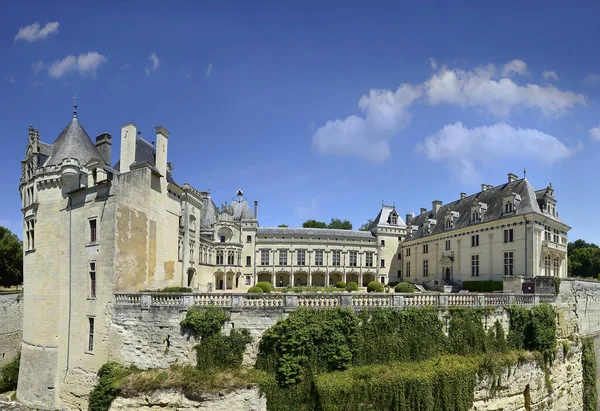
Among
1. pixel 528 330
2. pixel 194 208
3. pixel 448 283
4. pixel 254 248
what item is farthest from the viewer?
pixel 254 248

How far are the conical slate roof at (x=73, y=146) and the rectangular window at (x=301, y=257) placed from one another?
106 feet

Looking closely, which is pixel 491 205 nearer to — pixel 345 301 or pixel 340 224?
pixel 345 301

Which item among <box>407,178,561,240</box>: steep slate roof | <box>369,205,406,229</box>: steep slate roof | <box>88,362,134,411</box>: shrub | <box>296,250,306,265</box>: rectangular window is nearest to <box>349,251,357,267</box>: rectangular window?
<box>369,205,406,229</box>: steep slate roof

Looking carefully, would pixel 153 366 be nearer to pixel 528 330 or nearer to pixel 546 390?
pixel 528 330

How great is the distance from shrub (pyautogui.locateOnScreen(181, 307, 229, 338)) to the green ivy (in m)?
21.3

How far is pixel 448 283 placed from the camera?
37.8 meters

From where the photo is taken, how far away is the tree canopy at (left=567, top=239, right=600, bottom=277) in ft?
181

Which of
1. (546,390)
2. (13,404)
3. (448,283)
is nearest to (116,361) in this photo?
(13,404)

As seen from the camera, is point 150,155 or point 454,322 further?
point 150,155

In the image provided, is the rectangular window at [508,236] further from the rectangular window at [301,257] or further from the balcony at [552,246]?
the rectangular window at [301,257]

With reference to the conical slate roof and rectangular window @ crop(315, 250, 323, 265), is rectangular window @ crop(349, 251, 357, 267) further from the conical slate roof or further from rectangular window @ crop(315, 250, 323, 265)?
the conical slate roof

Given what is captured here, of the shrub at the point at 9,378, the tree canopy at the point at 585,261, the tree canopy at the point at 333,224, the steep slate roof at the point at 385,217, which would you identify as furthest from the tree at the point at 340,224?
the shrub at the point at 9,378

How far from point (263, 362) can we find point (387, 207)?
40.5m

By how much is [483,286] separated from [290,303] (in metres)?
22.8
